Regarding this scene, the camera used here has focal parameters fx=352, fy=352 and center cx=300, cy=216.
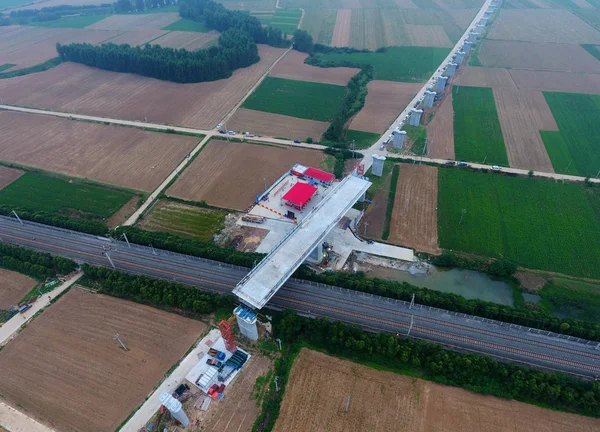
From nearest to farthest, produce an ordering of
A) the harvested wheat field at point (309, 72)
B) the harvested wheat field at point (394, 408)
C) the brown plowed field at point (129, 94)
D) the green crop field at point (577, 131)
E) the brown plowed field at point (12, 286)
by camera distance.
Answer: the harvested wheat field at point (394, 408) < the brown plowed field at point (12, 286) < the green crop field at point (577, 131) < the brown plowed field at point (129, 94) < the harvested wheat field at point (309, 72)

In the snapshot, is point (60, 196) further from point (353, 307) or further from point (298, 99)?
point (298, 99)

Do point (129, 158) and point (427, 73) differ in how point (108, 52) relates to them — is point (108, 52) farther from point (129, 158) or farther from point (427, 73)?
point (427, 73)

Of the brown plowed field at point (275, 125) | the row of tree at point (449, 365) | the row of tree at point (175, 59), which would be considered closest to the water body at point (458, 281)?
the row of tree at point (449, 365)

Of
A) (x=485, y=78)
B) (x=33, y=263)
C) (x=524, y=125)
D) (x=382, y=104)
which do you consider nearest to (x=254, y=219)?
(x=33, y=263)

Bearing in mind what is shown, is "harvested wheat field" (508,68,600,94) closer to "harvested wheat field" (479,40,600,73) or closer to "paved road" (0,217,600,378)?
"harvested wheat field" (479,40,600,73)

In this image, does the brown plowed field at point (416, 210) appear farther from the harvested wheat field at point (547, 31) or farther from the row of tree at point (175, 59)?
the harvested wheat field at point (547, 31)
